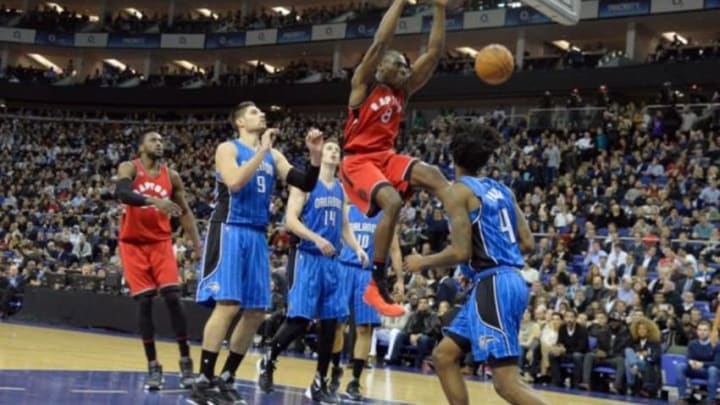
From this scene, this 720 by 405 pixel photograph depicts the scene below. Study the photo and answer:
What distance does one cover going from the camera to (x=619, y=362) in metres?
13.7

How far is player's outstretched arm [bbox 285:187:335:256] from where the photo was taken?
7.79 meters

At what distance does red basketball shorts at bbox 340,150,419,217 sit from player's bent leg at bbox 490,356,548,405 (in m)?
1.66

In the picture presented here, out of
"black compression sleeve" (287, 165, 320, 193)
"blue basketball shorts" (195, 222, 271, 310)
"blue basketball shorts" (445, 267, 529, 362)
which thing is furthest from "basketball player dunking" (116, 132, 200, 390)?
"blue basketball shorts" (445, 267, 529, 362)

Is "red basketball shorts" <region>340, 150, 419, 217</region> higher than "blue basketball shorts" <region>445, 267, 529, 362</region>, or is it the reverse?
"red basketball shorts" <region>340, 150, 419, 217</region>

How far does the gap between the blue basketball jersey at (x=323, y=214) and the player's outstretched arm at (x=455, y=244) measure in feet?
10.1

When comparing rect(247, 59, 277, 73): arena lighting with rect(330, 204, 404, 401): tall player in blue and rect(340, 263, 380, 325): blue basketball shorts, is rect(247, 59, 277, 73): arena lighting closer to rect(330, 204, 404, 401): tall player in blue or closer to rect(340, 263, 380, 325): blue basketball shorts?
rect(330, 204, 404, 401): tall player in blue

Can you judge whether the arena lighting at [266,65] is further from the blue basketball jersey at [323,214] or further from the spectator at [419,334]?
the blue basketball jersey at [323,214]

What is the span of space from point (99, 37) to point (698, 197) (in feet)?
110

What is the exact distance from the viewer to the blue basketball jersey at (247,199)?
7359 millimetres

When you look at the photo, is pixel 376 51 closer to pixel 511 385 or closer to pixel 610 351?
pixel 511 385

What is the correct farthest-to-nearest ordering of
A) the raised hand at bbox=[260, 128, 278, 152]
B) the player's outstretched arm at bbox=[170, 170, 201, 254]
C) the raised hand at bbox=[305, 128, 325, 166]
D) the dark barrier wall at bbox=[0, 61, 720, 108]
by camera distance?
the dark barrier wall at bbox=[0, 61, 720, 108]
the player's outstretched arm at bbox=[170, 170, 201, 254]
the raised hand at bbox=[305, 128, 325, 166]
the raised hand at bbox=[260, 128, 278, 152]

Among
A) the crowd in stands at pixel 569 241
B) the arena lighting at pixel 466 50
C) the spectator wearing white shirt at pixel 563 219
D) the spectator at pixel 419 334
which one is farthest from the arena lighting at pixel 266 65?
the spectator at pixel 419 334

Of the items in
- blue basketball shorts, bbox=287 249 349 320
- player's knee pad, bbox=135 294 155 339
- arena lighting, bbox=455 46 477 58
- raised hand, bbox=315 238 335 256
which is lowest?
player's knee pad, bbox=135 294 155 339

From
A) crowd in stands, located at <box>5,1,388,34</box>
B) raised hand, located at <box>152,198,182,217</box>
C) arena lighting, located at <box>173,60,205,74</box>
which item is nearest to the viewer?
raised hand, located at <box>152,198,182,217</box>
